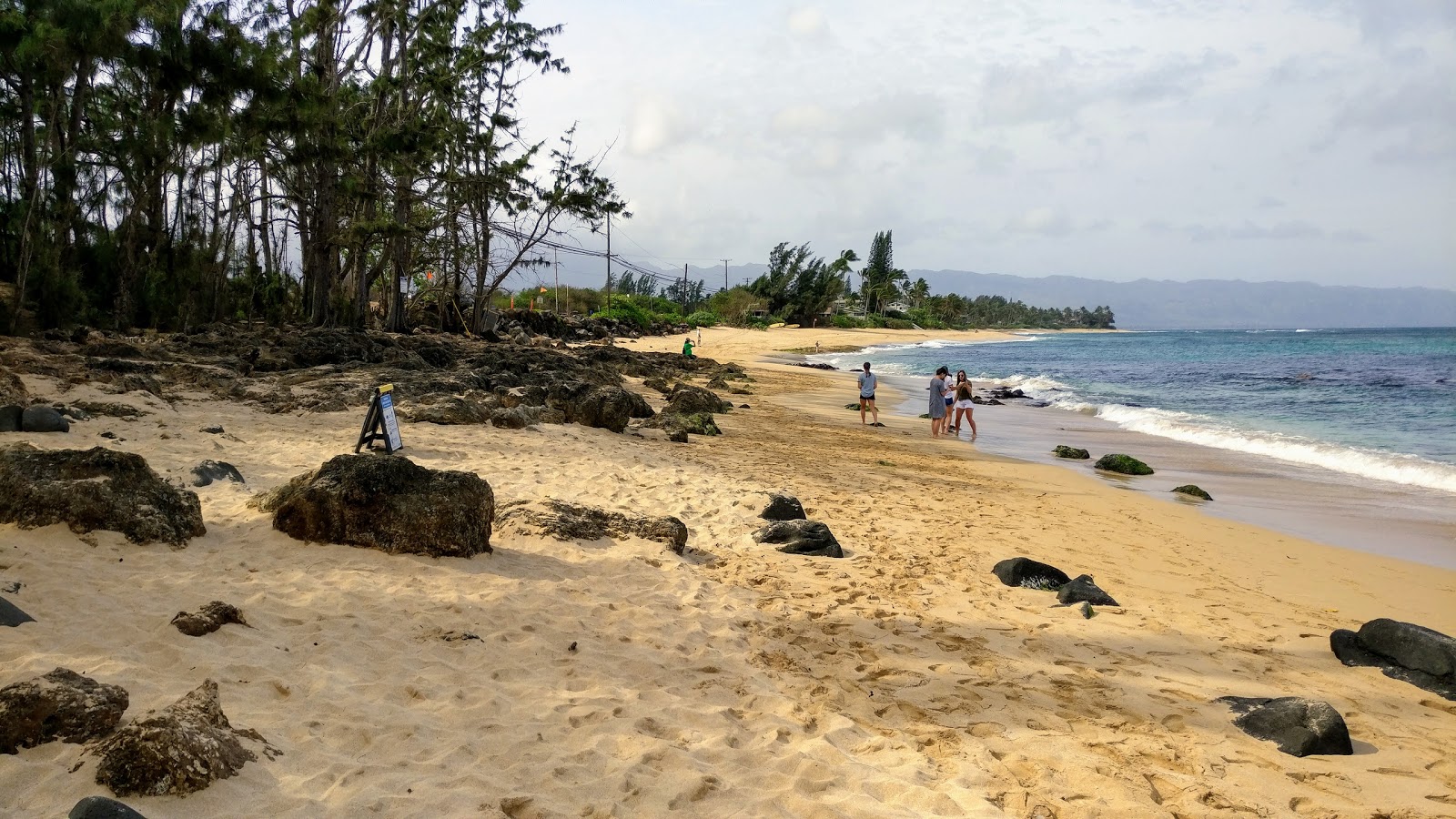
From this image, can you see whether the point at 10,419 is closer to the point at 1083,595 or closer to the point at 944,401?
the point at 1083,595

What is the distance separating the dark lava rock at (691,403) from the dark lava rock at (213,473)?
27.1 ft

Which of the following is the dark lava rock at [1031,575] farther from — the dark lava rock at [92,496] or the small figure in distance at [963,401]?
the small figure in distance at [963,401]

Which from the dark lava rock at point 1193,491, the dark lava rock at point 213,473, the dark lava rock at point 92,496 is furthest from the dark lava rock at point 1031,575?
the dark lava rock at point 213,473

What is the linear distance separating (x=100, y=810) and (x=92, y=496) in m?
3.23

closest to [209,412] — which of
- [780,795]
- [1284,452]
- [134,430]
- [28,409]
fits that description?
[134,430]

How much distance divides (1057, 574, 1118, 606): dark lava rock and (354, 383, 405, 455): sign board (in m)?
5.86

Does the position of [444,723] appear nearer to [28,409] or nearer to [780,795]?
[780,795]

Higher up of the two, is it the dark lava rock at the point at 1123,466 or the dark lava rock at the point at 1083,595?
the dark lava rock at the point at 1083,595

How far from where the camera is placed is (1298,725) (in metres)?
3.95

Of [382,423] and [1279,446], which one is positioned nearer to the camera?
[382,423]

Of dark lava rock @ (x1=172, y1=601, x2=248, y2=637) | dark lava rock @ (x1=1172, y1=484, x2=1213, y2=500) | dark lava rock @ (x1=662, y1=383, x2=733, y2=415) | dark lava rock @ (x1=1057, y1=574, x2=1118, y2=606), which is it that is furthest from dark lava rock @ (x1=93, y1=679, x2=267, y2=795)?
dark lava rock @ (x1=662, y1=383, x2=733, y2=415)

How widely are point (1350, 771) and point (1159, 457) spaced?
447 inches

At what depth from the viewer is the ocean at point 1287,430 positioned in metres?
9.61

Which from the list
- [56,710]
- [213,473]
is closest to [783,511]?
[213,473]
